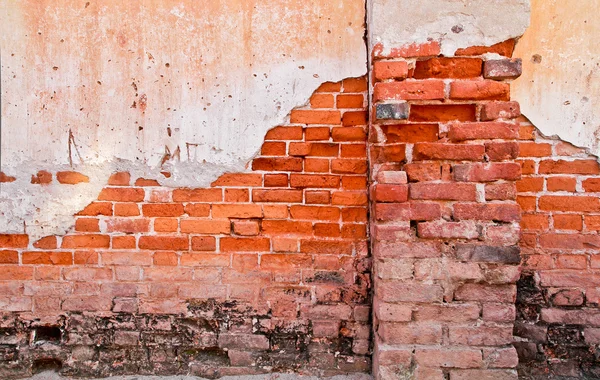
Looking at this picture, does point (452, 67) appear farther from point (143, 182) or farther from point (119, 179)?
point (119, 179)

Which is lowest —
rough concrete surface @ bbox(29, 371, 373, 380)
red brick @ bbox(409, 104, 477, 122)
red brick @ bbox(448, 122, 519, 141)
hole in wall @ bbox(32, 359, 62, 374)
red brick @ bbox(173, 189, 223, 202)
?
rough concrete surface @ bbox(29, 371, 373, 380)

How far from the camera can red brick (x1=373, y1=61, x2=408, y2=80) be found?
5.89 ft

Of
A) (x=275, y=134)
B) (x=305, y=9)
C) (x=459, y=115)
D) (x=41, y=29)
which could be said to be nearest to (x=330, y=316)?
(x=275, y=134)

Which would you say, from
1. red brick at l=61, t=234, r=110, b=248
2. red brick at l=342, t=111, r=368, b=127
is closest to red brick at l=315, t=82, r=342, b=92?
red brick at l=342, t=111, r=368, b=127

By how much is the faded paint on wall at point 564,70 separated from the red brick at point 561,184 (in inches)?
7.0

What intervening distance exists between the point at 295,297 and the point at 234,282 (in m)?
0.32

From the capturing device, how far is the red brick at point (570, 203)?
2010mm

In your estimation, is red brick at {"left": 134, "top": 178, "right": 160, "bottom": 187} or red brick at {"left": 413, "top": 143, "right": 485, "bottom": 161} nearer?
red brick at {"left": 413, "top": 143, "right": 485, "bottom": 161}

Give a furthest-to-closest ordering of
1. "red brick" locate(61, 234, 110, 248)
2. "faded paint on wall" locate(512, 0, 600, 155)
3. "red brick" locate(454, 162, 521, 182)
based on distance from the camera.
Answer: "red brick" locate(61, 234, 110, 248) → "faded paint on wall" locate(512, 0, 600, 155) → "red brick" locate(454, 162, 521, 182)

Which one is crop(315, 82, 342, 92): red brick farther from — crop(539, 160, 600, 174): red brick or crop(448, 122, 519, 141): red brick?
crop(539, 160, 600, 174): red brick

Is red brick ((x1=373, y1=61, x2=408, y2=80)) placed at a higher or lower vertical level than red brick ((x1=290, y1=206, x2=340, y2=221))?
higher

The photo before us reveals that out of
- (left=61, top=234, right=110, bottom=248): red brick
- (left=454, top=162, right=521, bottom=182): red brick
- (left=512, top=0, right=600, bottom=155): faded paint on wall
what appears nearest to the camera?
(left=454, top=162, right=521, bottom=182): red brick

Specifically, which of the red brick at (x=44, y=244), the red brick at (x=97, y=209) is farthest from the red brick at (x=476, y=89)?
the red brick at (x=44, y=244)

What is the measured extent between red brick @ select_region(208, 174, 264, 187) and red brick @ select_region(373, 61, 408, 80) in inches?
29.8
